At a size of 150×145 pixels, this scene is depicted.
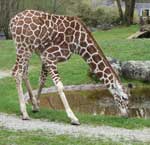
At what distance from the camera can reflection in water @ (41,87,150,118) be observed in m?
14.9

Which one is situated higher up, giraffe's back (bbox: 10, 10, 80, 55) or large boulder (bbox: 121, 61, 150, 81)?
giraffe's back (bbox: 10, 10, 80, 55)

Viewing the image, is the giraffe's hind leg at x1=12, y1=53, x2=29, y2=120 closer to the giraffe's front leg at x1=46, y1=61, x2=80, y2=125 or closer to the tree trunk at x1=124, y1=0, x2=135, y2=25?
the giraffe's front leg at x1=46, y1=61, x2=80, y2=125

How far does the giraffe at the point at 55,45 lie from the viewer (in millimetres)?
12734

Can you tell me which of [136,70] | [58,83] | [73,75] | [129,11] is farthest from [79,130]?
[129,11]

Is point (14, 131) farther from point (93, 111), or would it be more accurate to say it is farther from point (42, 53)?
point (93, 111)

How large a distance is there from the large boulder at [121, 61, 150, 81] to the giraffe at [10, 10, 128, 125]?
7.06m

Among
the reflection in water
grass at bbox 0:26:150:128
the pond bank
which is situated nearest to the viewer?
the pond bank

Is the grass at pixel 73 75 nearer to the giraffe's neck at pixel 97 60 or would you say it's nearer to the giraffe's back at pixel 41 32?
the giraffe's neck at pixel 97 60

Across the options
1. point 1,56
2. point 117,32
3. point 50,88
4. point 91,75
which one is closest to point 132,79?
point 91,75

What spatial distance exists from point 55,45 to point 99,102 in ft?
13.6

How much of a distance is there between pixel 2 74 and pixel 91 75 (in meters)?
3.56

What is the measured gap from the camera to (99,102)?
53.8 ft

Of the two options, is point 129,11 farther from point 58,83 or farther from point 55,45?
point 58,83

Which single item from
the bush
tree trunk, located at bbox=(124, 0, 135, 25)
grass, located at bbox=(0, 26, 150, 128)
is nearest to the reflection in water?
grass, located at bbox=(0, 26, 150, 128)
